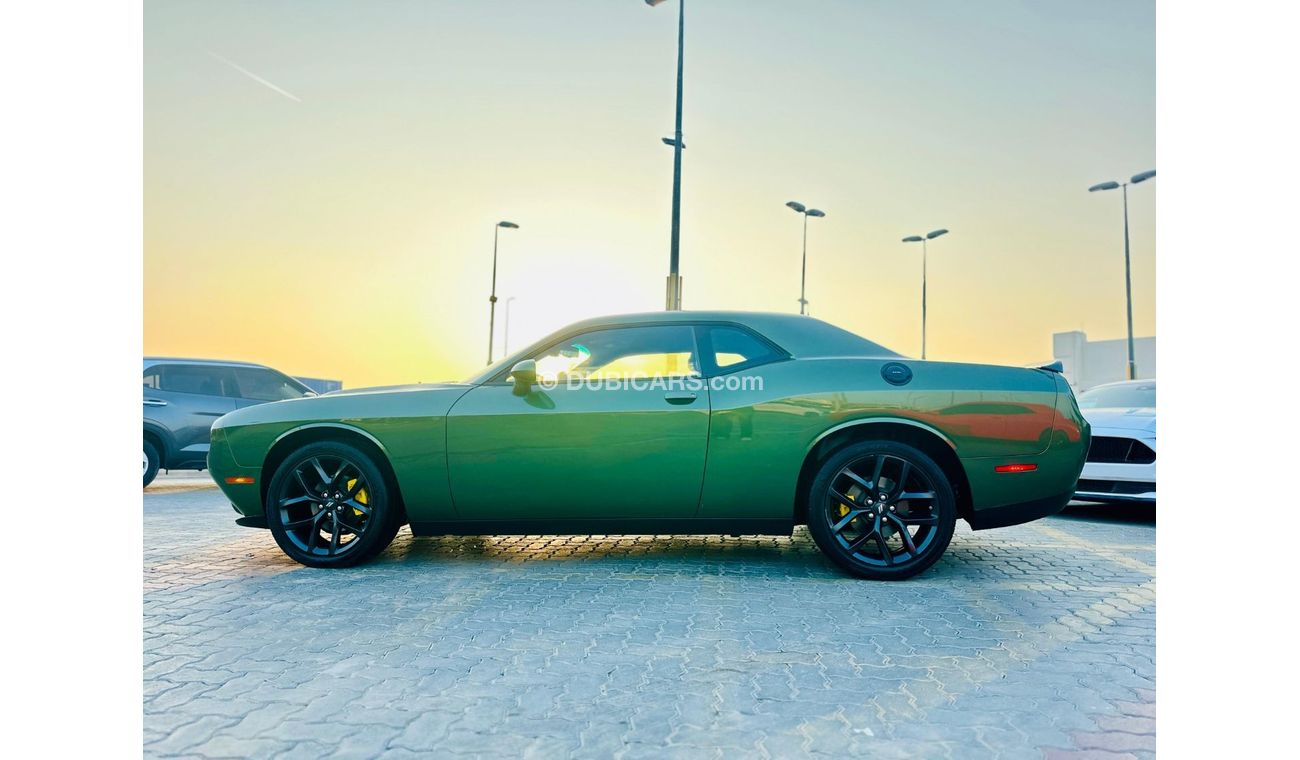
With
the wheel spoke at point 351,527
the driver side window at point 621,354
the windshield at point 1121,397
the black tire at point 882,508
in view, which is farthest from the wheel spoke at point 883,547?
the windshield at point 1121,397

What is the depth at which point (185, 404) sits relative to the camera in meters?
10.1

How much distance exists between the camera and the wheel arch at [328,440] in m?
4.73

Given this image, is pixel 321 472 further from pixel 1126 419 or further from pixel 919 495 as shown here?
pixel 1126 419

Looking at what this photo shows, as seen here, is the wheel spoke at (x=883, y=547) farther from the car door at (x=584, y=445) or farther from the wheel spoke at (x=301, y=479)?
the wheel spoke at (x=301, y=479)

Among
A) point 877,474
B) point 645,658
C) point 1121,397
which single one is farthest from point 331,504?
point 1121,397

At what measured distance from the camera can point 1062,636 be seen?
3432mm

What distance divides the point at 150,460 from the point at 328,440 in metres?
6.57

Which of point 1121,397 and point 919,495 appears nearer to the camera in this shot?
point 919,495

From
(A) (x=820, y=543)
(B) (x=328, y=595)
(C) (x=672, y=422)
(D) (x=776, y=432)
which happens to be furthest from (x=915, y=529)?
(B) (x=328, y=595)

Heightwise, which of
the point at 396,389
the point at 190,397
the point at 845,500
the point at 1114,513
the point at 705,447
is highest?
the point at 396,389

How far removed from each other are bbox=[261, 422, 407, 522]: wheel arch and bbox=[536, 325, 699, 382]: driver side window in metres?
1.05

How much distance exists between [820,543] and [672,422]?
1.05 metres

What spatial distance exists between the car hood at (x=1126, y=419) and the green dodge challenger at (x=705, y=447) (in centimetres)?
333
